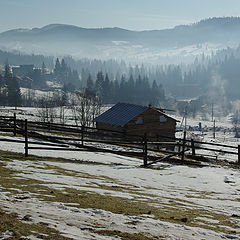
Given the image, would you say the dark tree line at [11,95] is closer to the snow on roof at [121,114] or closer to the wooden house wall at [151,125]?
the snow on roof at [121,114]

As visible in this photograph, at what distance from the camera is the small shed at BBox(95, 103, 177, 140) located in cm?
4709

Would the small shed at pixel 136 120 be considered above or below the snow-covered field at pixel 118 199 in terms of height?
below

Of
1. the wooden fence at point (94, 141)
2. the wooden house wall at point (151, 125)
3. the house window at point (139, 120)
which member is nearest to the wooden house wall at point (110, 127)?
the wooden house wall at point (151, 125)

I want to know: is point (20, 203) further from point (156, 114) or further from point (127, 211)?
point (156, 114)

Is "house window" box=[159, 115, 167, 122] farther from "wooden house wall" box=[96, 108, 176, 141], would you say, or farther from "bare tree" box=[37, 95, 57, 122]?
"bare tree" box=[37, 95, 57, 122]

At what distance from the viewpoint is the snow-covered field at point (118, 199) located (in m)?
7.42

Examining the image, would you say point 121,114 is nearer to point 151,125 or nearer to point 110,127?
point 110,127

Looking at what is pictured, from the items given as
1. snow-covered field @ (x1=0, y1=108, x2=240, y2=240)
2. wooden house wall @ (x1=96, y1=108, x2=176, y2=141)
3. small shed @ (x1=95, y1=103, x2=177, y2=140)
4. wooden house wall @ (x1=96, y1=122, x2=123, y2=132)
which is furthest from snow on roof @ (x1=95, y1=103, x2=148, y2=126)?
snow-covered field @ (x1=0, y1=108, x2=240, y2=240)

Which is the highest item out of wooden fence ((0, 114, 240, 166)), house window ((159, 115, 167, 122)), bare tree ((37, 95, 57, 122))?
wooden fence ((0, 114, 240, 166))

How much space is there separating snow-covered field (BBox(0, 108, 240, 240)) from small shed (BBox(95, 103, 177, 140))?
29.3 metres

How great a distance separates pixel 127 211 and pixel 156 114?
41.6 meters

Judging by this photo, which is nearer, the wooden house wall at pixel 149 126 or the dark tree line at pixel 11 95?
the wooden house wall at pixel 149 126

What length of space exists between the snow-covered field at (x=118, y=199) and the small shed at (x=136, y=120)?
29.3m

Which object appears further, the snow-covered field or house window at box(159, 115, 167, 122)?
house window at box(159, 115, 167, 122)
